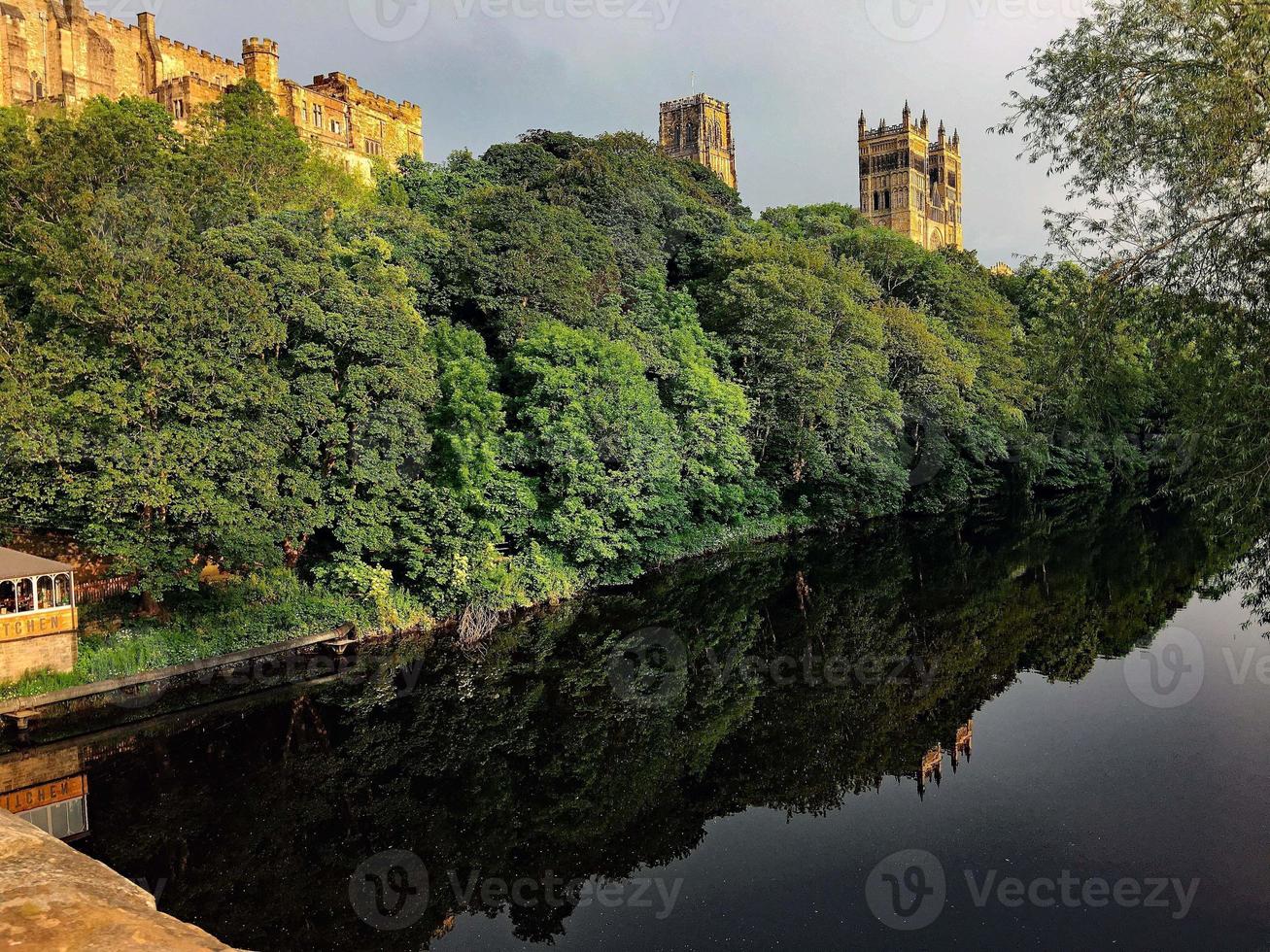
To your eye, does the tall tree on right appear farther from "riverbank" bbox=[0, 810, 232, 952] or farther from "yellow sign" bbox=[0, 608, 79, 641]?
"yellow sign" bbox=[0, 608, 79, 641]

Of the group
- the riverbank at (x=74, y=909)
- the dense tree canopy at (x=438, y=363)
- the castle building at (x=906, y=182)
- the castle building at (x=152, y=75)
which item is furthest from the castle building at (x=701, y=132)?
the riverbank at (x=74, y=909)

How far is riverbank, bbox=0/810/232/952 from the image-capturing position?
15.8 feet

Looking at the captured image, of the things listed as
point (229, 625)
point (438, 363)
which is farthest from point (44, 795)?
point (438, 363)

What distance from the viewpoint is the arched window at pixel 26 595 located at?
1622cm

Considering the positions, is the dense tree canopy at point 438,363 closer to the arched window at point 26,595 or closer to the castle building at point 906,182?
the arched window at point 26,595

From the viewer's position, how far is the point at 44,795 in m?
13.1

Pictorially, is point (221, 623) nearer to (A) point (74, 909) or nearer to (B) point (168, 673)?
(B) point (168, 673)

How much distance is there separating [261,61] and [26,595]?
42.6 meters

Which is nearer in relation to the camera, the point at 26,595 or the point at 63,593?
Result: the point at 26,595

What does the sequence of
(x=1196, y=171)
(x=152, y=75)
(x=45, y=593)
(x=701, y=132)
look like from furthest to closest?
1. (x=701, y=132)
2. (x=152, y=75)
3. (x=45, y=593)
4. (x=1196, y=171)

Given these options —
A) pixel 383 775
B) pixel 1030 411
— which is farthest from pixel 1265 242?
pixel 1030 411

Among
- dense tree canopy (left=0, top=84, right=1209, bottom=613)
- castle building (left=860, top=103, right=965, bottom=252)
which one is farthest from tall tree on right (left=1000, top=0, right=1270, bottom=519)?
castle building (left=860, top=103, right=965, bottom=252)

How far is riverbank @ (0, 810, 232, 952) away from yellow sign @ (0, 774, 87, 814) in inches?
323

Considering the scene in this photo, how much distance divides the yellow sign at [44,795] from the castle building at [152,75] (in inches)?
1501
